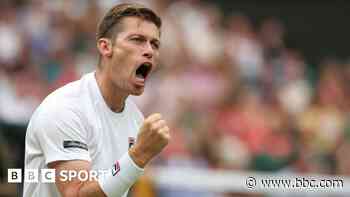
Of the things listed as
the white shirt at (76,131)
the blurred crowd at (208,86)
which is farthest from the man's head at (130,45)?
the blurred crowd at (208,86)

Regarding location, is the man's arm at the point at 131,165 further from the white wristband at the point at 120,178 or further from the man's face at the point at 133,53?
the man's face at the point at 133,53

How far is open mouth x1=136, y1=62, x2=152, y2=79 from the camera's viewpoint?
661 centimetres

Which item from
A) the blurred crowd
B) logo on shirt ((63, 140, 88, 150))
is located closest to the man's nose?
logo on shirt ((63, 140, 88, 150))

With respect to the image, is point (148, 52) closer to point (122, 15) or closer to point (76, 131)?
point (122, 15)

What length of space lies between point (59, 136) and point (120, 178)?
18.8 inches

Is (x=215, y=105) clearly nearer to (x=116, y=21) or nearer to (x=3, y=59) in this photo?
(x=3, y=59)

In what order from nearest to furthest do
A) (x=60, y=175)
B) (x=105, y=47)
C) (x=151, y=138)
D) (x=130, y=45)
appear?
(x=151, y=138) → (x=60, y=175) → (x=130, y=45) → (x=105, y=47)

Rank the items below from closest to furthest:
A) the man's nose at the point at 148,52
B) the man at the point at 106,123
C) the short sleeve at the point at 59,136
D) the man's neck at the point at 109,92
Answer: the man at the point at 106,123 < the short sleeve at the point at 59,136 < the man's nose at the point at 148,52 < the man's neck at the point at 109,92

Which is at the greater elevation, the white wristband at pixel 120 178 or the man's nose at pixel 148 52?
the man's nose at pixel 148 52

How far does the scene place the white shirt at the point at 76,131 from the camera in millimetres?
6238

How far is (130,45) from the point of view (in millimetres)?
6582

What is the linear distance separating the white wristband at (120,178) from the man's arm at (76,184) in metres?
0.04

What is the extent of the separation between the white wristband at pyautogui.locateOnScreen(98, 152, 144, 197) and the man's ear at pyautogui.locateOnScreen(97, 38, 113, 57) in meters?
0.87

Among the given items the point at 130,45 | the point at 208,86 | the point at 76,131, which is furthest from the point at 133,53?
the point at 208,86
